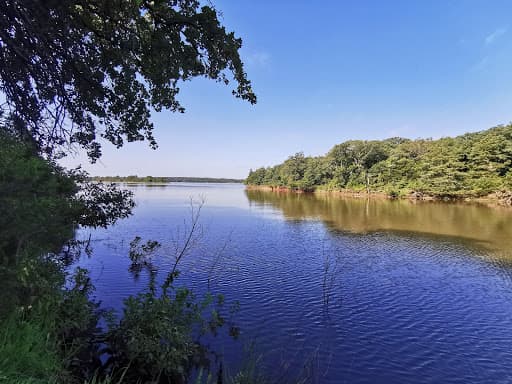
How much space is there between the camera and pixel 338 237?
24078 mm

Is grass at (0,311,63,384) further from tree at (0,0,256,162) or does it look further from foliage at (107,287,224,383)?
tree at (0,0,256,162)

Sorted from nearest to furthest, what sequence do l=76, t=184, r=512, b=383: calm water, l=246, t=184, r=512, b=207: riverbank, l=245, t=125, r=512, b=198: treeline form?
l=76, t=184, r=512, b=383: calm water < l=246, t=184, r=512, b=207: riverbank < l=245, t=125, r=512, b=198: treeline

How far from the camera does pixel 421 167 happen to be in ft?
196

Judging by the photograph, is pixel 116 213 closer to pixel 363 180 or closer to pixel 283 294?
pixel 283 294

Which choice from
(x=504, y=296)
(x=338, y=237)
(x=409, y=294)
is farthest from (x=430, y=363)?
(x=338, y=237)

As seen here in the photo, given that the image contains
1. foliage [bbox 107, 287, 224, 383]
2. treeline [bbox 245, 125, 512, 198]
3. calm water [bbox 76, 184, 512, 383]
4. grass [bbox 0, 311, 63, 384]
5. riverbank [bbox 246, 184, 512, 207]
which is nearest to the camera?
grass [bbox 0, 311, 63, 384]

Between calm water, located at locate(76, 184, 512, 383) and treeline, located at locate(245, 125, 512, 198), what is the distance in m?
30.1

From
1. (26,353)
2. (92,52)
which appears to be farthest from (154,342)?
(92,52)

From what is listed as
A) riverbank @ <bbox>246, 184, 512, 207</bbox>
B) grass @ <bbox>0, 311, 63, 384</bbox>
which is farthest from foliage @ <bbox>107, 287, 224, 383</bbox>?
riverbank @ <bbox>246, 184, 512, 207</bbox>

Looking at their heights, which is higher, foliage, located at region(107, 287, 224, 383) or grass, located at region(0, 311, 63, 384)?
grass, located at region(0, 311, 63, 384)

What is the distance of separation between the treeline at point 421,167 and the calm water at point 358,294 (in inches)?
1183

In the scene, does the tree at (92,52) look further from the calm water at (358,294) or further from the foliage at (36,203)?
the calm water at (358,294)

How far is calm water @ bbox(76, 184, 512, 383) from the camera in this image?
7.89 meters

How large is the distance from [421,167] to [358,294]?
5508cm
